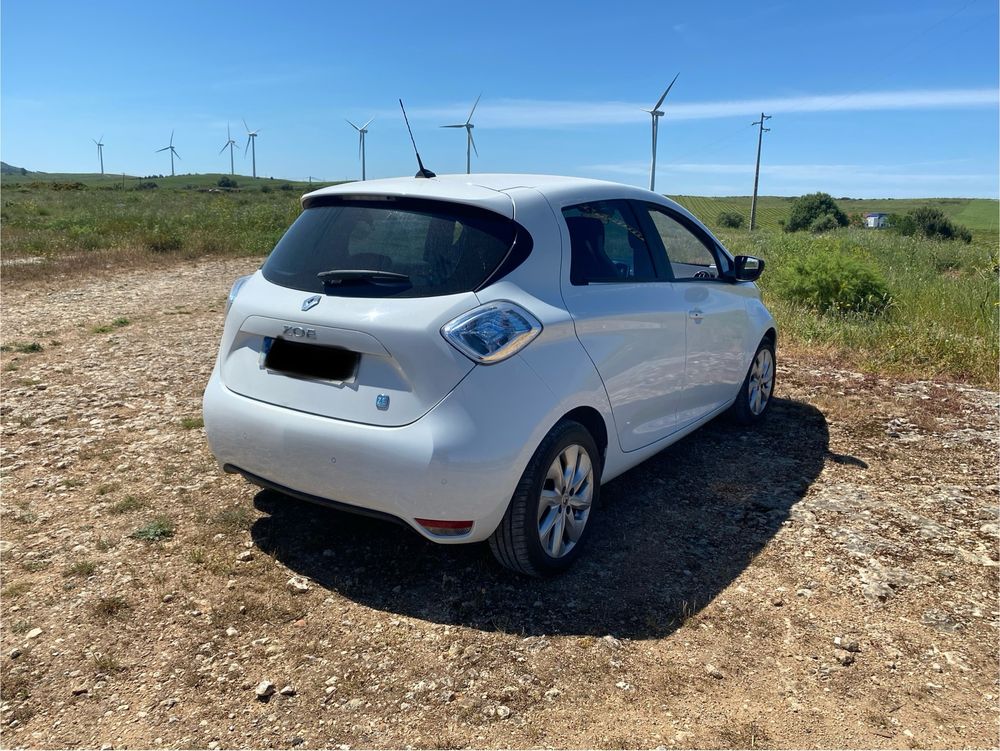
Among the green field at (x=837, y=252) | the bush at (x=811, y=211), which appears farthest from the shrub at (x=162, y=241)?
the bush at (x=811, y=211)

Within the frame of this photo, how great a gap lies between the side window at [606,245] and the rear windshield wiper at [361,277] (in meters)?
0.87

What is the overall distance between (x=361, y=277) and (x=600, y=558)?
1807mm

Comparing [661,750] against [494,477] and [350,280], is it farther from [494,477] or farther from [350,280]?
[350,280]

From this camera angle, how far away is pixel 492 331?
317cm

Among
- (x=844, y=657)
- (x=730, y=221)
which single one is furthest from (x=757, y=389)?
(x=730, y=221)

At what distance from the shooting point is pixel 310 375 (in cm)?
329

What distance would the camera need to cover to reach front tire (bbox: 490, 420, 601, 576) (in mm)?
3293

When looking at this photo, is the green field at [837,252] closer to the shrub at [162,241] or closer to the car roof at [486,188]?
the shrub at [162,241]

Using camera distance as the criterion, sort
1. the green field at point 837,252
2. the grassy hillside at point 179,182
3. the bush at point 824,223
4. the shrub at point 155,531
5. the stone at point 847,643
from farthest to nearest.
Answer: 1. the grassy hillside at point 179,182
2. the bush at point 824,223
3. the green field at point 837,252
4. the shrub at point 155,531
5. the stone at point 847,643

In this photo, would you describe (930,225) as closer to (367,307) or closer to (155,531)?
(367,307)

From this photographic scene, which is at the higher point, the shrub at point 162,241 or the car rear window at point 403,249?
the car rear window at point 403,249

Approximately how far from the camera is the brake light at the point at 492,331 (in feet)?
10.1

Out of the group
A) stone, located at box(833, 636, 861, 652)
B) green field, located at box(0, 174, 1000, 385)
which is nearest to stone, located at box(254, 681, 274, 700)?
stone, located at box(833, 636, 861, 652)

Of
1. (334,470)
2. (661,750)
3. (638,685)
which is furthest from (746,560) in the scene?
(334,470)
